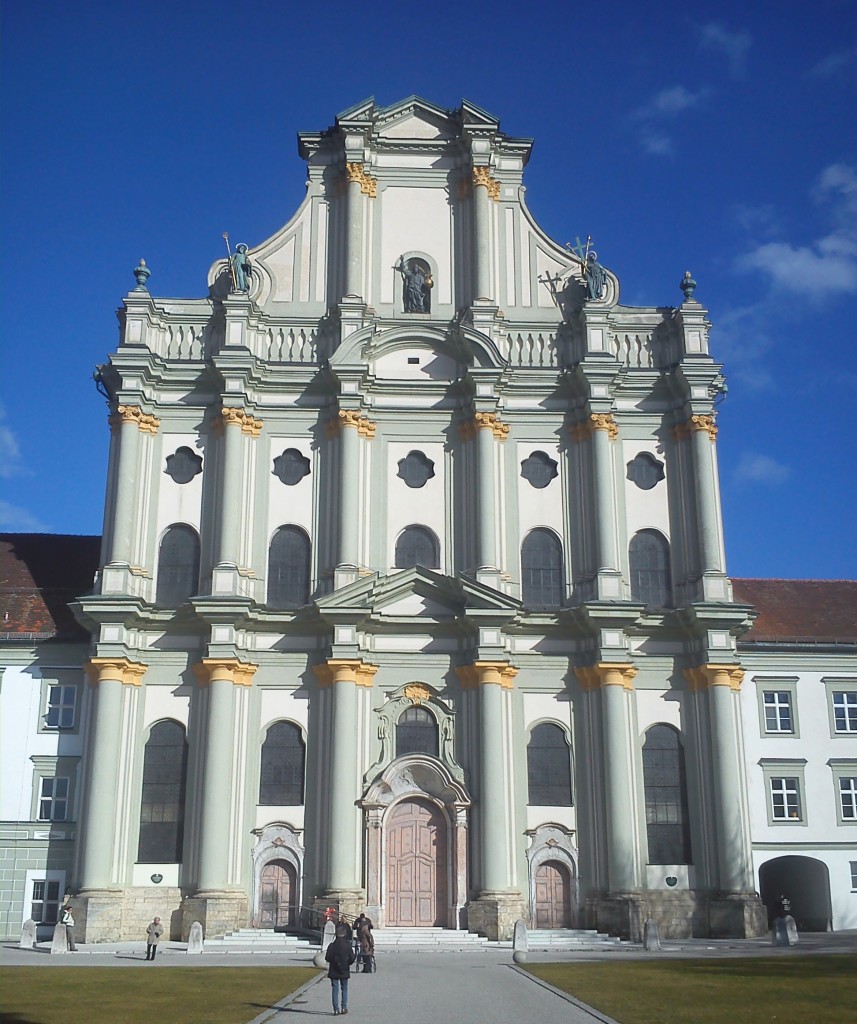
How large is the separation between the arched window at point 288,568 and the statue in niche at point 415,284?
8560 mm

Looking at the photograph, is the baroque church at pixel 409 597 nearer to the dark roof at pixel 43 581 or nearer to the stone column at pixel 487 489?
the stone column at pixel 487 489

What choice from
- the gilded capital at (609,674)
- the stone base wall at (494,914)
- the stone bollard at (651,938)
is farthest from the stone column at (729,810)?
the stone base wall at (494,914)

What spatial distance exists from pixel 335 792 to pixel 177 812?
15.1 feet

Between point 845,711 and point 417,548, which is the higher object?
point 417,548

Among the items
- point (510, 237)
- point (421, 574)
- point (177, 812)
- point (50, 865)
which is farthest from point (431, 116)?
point (50, 865)

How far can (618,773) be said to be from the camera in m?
34.3

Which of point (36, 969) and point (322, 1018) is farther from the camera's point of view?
point (36, 969)

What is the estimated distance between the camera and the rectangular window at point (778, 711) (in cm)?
3881

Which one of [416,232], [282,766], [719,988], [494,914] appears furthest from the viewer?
[416,232]

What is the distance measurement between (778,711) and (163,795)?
63.9ft

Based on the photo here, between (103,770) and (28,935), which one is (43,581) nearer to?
(103,770)

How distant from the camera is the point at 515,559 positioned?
37125 millimetres

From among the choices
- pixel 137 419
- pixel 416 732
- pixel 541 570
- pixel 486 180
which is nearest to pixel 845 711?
pixel 541 570

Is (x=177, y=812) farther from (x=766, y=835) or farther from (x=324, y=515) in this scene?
(x=766, y=835)
